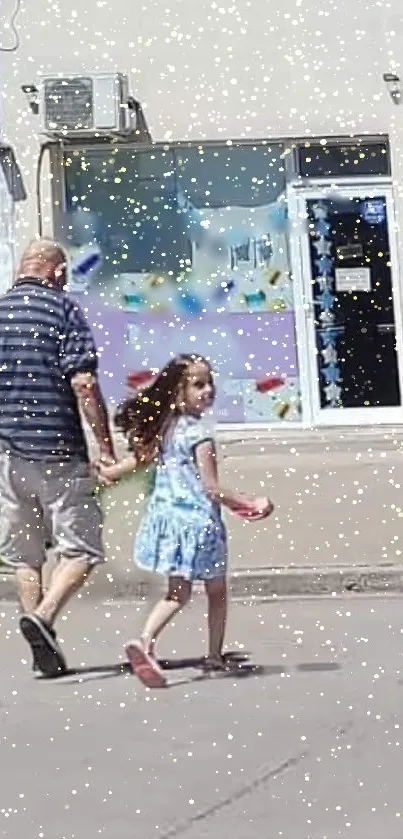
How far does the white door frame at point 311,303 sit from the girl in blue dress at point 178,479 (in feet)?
7.45

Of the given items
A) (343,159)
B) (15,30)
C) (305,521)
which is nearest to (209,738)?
(305,521)

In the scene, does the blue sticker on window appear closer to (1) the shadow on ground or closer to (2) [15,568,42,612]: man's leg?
(1) the shadow on ground

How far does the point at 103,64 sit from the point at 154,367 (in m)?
2.15

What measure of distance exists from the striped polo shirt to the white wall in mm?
2038

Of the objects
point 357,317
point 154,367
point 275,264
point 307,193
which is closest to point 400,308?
point 357,317

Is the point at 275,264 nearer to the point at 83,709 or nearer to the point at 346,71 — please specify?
the point at 346,71

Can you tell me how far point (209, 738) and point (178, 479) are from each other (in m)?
0.54

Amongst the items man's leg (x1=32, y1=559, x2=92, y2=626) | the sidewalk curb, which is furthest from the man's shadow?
the sidewalk curb

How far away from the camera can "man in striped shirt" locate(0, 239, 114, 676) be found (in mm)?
3615

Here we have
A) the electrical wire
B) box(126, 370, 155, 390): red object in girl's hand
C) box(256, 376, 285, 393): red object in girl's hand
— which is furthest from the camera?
the electrical wire

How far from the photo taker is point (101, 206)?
19.0 ft

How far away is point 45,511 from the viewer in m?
3.92

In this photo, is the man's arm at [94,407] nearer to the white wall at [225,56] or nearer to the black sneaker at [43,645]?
the black sneaker at [43,645]

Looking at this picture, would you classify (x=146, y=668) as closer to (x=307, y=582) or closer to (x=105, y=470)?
(x=105, y=470)
